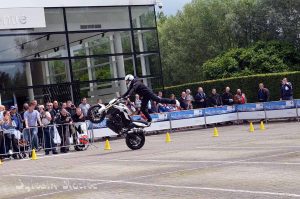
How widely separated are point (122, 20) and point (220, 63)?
1587 centimetres

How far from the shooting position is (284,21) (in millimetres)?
45094

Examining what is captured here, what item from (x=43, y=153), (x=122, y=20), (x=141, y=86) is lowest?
(x=43, y=153)

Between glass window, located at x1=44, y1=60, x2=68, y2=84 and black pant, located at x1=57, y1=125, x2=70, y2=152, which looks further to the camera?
glass window, located at x1=44, y1=60, x2=68, y2=84

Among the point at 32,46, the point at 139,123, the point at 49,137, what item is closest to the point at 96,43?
the point at 32,46

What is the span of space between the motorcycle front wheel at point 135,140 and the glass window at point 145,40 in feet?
52.3

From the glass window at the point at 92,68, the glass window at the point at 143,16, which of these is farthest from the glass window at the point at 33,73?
the glass window at the point at 143,16

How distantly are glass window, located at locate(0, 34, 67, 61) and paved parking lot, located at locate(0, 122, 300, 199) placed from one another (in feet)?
50.0

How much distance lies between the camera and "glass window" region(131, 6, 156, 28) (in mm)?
32750

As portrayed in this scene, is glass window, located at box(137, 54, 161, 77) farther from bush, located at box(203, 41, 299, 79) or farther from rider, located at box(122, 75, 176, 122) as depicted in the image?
rider, located at box(122, 75, 176, 122)

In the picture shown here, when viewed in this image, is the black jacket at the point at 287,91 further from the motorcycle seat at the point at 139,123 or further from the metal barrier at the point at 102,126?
the motorcycle seat at the point at 139,123

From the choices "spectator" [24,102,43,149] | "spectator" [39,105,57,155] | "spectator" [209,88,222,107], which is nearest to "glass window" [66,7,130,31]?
"spectator" [209,88,222,107]

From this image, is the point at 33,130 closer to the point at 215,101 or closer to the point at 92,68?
the point at 215,101

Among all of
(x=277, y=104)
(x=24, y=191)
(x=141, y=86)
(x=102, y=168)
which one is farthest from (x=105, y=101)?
(x=24, y=191)

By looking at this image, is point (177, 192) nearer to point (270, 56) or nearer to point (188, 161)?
point (188, 161)
